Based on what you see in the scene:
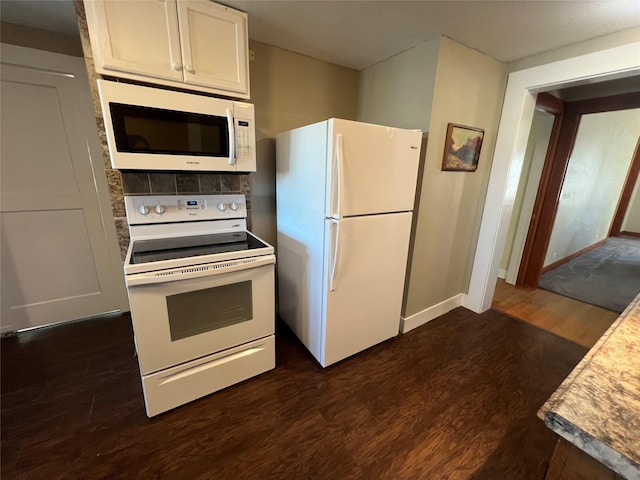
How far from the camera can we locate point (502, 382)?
1.87 metres

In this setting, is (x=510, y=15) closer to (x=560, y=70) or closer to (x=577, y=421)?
(x=560, y=70)

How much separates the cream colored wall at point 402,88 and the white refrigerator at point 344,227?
374 millimetres

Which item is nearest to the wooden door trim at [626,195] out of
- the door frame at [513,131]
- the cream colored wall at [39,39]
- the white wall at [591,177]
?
the white wall at [591,177]

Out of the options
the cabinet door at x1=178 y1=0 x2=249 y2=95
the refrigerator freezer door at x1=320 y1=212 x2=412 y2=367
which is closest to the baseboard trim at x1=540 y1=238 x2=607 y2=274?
the refrigerator freezer door at x1=320 y1=212 x2=412 y2=367

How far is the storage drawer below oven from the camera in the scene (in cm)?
149

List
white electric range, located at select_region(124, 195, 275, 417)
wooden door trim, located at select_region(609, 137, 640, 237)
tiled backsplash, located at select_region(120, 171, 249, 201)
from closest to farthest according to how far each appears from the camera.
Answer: white electric range, located at select_region(124, 195, 275, 417) < tiled backsplash, located at select_region(120, 171, 249, 201) < wooden door trim, located at select_region(609, 137, 640, 237)

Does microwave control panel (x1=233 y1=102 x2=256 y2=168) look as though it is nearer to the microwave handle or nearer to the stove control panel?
the microwave handle

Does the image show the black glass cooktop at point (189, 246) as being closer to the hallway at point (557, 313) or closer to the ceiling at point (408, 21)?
the ceiling at point (408, 21)

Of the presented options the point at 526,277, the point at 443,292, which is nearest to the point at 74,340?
the point at 443,292

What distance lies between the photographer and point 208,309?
5.13 ft

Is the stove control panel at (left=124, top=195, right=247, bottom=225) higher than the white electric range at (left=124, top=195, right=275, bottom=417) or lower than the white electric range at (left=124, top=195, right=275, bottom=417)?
higher

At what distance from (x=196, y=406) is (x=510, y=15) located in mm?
2967

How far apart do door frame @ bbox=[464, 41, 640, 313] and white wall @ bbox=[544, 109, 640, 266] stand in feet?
4.54

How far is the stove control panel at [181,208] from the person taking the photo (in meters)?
1.69
